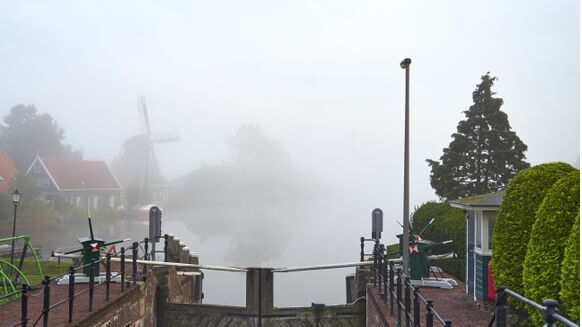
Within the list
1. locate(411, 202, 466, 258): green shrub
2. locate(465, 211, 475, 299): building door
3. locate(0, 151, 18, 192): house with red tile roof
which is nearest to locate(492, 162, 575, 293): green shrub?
locate(465, 211, 475, 299): building door

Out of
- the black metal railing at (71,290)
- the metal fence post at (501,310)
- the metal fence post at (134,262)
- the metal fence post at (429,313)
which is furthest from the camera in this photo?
the metal fence post at (134,262)

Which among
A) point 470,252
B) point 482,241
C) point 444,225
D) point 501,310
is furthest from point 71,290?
point 444,225

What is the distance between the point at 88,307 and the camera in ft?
32.3

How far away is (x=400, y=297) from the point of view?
8523mm

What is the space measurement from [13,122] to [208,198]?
33535mm

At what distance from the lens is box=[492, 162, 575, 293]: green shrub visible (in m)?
9.12

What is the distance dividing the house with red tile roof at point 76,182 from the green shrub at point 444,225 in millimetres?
48098

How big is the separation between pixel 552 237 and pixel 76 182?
64255mm

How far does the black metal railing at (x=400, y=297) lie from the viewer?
21.8ft

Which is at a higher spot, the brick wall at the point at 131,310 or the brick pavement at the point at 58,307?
the brick pavement at the point at 58,307

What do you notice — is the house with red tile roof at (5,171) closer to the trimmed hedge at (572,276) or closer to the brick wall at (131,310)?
the brick wall at (131,310)

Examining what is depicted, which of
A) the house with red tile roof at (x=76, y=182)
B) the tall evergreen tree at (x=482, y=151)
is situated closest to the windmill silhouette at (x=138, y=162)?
the house with red tile roof at (x=76, y=182)

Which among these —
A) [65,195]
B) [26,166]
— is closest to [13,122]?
[26,166]

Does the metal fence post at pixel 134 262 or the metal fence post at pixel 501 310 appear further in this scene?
the metal fence post at pixel 134 262
